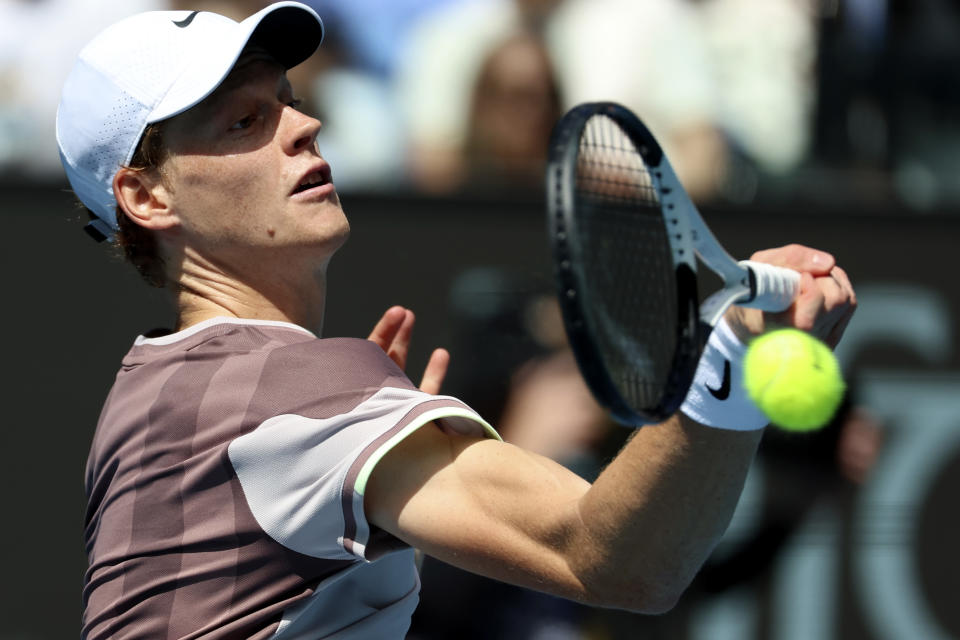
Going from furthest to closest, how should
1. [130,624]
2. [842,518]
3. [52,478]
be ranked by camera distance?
[842,518], [52,478], [130,624]

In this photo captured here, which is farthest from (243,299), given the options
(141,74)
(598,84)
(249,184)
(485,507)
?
(598,84)

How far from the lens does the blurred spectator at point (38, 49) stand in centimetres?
437

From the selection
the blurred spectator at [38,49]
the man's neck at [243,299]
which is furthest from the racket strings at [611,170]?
the blurred spectator at [38,49]

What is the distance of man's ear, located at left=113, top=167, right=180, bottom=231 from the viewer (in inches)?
87.9

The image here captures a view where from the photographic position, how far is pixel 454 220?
4.67m

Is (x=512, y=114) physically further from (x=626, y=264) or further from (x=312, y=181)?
(x=626, y=264)

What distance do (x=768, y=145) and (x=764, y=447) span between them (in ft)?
3.48

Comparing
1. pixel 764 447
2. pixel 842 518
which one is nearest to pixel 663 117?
pixel 764 447

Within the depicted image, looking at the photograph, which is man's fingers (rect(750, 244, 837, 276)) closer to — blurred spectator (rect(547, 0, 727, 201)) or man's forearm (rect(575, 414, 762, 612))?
man's forearm (rect(575, 414, 762, 612))

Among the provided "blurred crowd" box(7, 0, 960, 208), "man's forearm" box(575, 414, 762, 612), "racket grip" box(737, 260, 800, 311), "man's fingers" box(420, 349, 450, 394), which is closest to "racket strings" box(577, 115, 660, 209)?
"racket grip" box(737, 260, 800, 311)

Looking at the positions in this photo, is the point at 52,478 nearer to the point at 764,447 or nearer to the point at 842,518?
the point at 764,447

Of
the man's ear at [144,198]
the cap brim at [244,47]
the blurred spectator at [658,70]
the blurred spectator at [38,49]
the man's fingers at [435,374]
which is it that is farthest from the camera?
the blurred spectator at [658,70]

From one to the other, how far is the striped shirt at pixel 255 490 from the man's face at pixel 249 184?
0.17m

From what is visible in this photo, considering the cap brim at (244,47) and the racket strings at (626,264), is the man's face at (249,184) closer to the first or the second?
A: the cap brim at (244,47)
